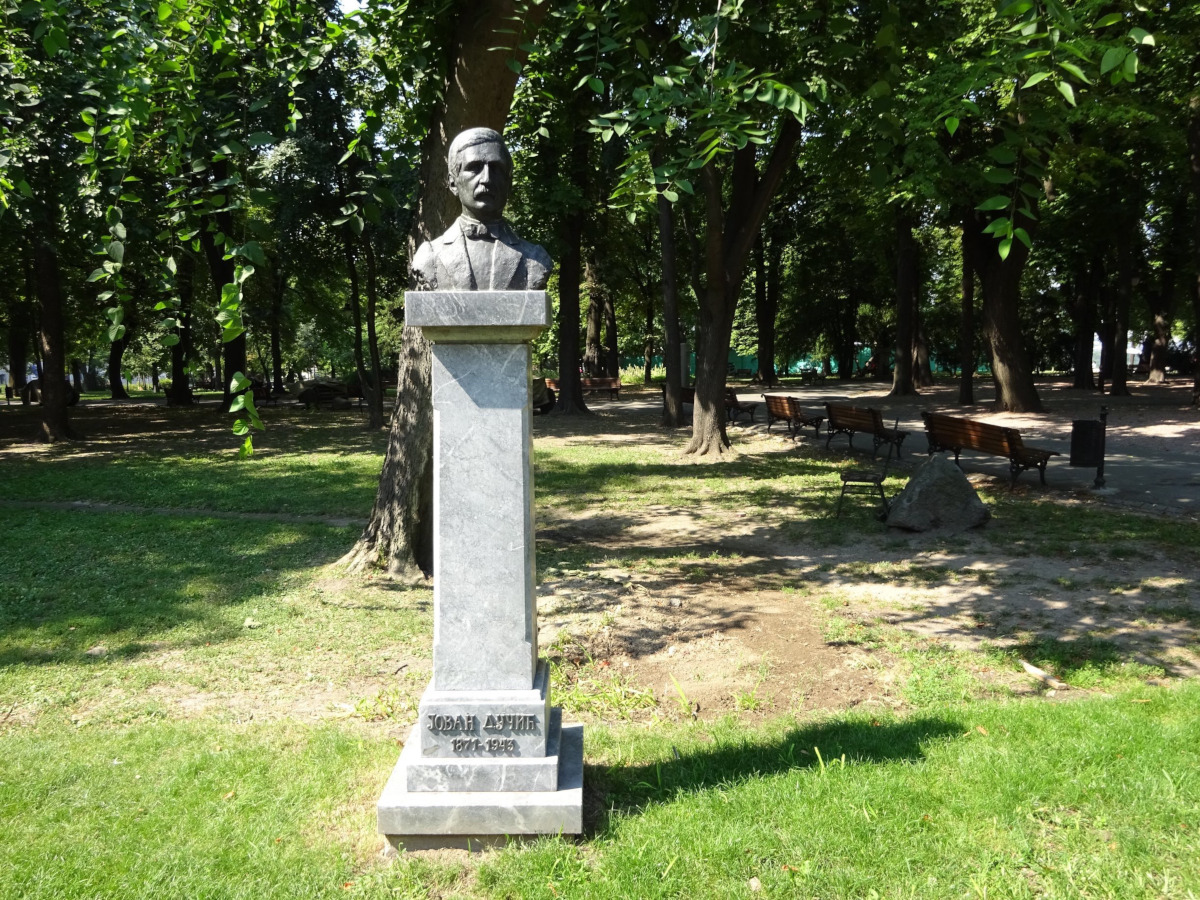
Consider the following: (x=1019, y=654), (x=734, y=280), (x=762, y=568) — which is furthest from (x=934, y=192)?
(x=1019, y=654)

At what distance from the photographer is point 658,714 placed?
5.44m

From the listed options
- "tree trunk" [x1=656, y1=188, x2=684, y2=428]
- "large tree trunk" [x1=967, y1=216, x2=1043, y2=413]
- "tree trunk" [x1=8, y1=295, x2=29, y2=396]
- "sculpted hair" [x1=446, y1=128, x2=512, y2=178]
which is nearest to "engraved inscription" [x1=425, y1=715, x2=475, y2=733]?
"sculpted hair" [x1=446, y1=128, x2=512, y2=178]

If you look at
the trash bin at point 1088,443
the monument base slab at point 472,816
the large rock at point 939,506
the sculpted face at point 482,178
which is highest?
the sculpted face at point 482,178

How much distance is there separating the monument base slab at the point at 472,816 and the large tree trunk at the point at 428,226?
4.65 meters

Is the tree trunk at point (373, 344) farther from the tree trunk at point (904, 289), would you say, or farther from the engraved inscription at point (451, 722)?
the engraved inscription at point (451, 722)

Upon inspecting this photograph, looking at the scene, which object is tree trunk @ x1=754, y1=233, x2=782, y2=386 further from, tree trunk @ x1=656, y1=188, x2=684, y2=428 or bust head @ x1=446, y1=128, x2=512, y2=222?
bust head @ x1=446, y1=128, x2=512, y2=222

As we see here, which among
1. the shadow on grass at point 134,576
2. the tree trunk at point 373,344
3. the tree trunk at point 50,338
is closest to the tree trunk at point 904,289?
the tree trunk at point 373,344

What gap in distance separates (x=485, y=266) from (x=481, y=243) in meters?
0.12

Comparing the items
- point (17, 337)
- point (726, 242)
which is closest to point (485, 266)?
point (726, 242)

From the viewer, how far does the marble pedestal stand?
3723mm

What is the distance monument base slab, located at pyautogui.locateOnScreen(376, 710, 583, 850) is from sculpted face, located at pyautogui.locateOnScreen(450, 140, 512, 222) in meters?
2.61

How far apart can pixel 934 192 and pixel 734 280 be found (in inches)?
203

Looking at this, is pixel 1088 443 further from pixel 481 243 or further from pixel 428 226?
pixel 481 243

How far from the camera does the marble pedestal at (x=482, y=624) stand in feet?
12.2
